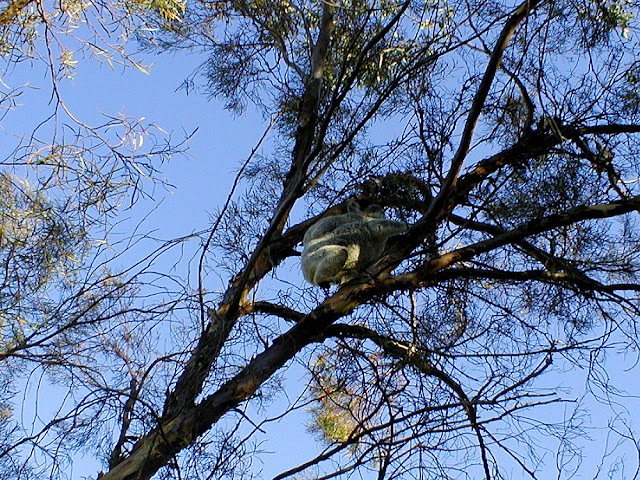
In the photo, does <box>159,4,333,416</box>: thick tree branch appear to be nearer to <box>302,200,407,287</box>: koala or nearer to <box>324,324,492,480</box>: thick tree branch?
<box>302,200,407,287</box>: koala

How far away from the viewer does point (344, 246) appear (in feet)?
11.2

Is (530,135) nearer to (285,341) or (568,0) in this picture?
(568,0)

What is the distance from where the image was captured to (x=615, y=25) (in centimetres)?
369

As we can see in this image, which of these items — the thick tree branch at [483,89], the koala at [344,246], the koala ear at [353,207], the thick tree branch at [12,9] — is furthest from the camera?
the koala ear at [353,207]

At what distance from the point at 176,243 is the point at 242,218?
151 cm

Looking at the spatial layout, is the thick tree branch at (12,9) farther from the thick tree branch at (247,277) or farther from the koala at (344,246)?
the koala at (344,246)

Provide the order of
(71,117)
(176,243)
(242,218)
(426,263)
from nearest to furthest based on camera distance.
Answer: (176,243), (71,117), (426,263), (242,218)

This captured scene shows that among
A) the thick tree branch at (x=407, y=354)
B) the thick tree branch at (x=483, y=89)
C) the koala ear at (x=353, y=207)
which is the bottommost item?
the thick tree branch at (x=407, y=354)

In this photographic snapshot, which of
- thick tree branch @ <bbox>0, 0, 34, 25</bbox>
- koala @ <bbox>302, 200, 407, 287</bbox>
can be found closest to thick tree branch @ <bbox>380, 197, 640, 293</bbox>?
koala @ <bbox>302, 200, 407, 287</bbox>

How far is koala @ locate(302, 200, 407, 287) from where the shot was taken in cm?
339

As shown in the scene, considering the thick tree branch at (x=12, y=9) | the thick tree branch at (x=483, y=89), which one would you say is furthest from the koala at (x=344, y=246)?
the thick tree branch at (x=12, y=9)

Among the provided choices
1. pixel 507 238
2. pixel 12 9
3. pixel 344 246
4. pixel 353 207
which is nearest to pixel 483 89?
pixel 507 238

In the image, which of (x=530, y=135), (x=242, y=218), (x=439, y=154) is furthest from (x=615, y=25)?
(x=242, y=218)

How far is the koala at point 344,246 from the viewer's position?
3.39 metres
